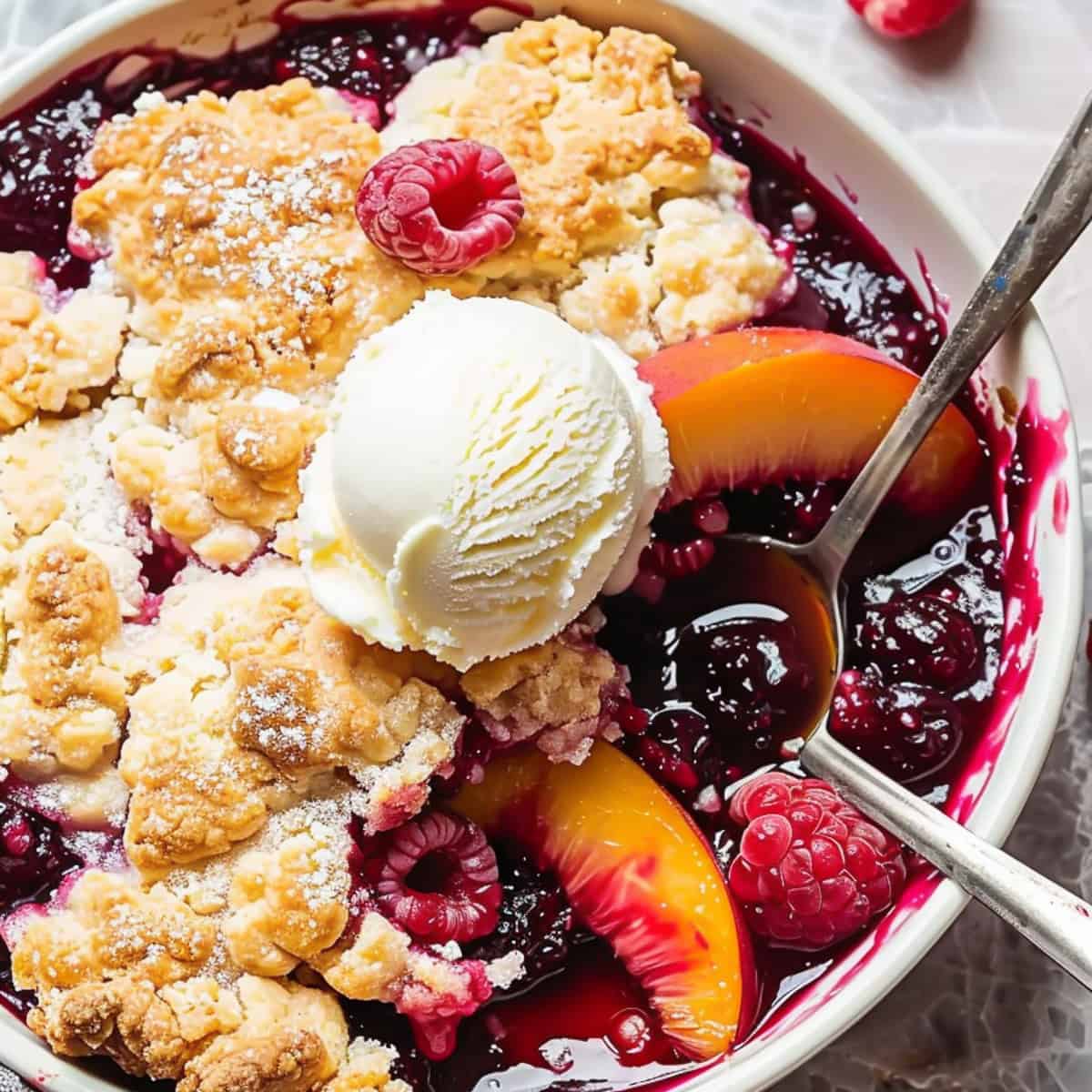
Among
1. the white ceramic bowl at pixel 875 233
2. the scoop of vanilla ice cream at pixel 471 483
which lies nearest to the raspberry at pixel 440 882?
the scoop of vanilla ice cream at pixel 471 483

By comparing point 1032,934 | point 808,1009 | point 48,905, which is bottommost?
point 808,1009

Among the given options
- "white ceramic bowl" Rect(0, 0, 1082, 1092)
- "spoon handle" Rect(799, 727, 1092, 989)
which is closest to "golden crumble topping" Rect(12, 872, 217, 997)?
"white ceramic bowl" Rect(0, 0, 1082, 1092)

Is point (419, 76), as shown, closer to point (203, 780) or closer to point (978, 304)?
point (978, 304)

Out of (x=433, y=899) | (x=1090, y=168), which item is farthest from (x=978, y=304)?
(x=433, y=899)

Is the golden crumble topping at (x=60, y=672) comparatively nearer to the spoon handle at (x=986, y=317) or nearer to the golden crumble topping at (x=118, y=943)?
the golden crumble topping at (x=118, y=943)

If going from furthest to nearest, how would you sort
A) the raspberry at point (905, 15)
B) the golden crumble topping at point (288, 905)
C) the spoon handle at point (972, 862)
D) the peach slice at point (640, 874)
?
1. the raspberry at point (905, 15)
2. the peach slice at point (640, 874)
3. the golden crumble topping at point (288, 905)
4. the spoon handle at point (972, 862)

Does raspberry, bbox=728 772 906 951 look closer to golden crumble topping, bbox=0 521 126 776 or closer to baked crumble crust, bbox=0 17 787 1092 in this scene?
baked crumble crust, bbox=0 17 787 1092
